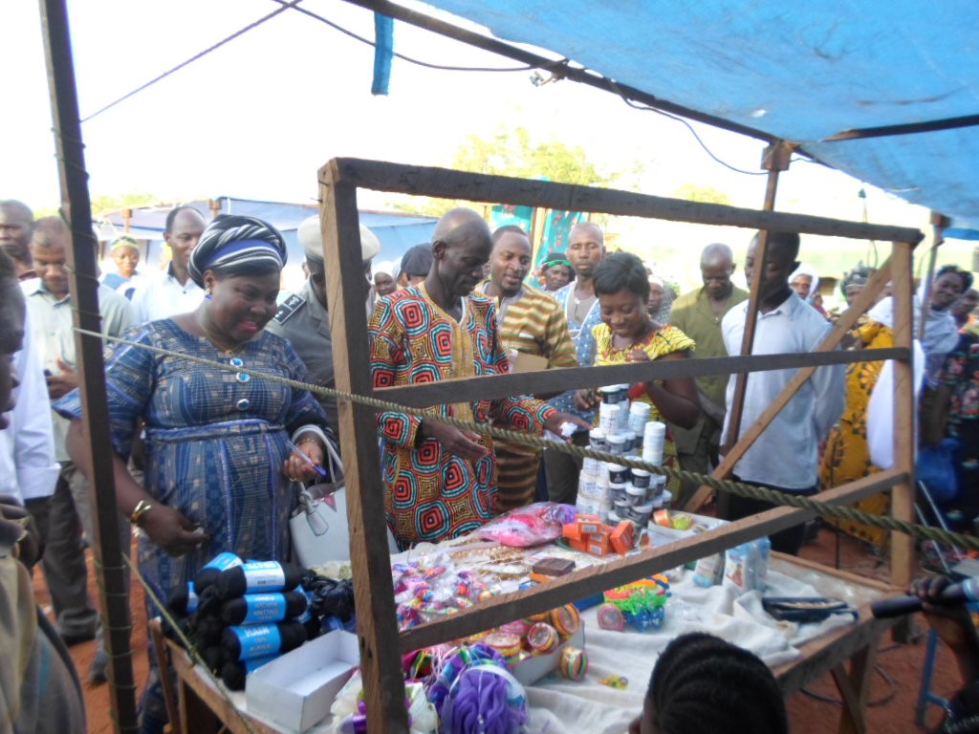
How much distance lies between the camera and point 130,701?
1613 mm

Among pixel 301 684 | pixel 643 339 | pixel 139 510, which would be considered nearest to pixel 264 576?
pixel 301 684

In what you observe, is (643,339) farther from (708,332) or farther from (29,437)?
(29,437)

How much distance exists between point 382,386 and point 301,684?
1.16 metres

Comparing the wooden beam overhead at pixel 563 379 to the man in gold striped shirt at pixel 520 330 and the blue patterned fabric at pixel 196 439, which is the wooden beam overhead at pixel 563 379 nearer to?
the blue patterned fabric at pixel 196 439

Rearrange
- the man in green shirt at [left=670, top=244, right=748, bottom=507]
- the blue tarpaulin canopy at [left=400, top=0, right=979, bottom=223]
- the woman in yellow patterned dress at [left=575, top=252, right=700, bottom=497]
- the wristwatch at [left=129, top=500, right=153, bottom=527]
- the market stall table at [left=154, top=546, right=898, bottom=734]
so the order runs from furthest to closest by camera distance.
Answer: the man in green shirt at [left=670, top=244, right=748, bottom=507], the woman in yellow patterned dress at [left=575, top=252, right=700, bottom=497], the blue tarpaulin canopy at [left=400, top=0, right=979, bottom=223], the wristwatch at [left=129, top=500, right=153, bottom=527], the market stall table at [left=154, top=546, right=898, bottom=734]

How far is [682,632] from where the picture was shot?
190cm

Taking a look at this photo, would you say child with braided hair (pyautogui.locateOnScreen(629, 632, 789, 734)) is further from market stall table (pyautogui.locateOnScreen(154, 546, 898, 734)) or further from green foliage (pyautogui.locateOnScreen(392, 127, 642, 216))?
green foliage (pyautogui.locateOnScreen(392, 127, 642, 216))

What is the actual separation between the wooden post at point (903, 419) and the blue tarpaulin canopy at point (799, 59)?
90 cm

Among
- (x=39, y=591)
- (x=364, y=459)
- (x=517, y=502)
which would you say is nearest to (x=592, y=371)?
(x=364, y=459)

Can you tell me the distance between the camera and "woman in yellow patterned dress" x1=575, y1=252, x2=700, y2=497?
3047 mm

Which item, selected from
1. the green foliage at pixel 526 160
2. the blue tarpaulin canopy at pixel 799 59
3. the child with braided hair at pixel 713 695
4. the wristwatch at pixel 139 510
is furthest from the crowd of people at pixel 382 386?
the green foliage at pixel 526 160

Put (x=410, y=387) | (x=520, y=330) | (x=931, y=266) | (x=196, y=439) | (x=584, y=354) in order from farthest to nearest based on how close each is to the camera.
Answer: (x=931, y=266), (x=584, y=354), (x=520, y=330), (x=196, y=439), (x=410, y=387)

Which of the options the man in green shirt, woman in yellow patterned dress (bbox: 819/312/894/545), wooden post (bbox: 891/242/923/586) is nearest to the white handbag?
wooden post (bbox: 891/242/923/586)

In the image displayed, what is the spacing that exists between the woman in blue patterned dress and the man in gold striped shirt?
119 centimetres
